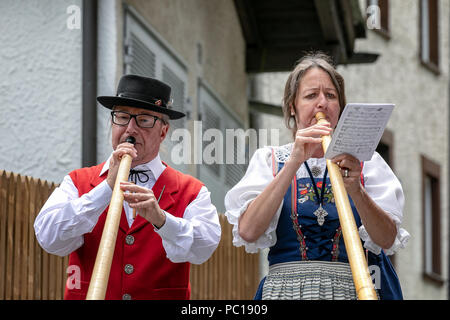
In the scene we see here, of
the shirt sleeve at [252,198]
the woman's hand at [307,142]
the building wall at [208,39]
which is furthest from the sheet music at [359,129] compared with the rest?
the building wall at [208,39]

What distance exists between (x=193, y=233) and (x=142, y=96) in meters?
0.73

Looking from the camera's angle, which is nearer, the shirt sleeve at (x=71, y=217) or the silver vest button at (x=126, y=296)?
the shirt sleeve at (x=71, y=217)

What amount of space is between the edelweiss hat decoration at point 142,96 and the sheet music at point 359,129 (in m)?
Result: 0.99

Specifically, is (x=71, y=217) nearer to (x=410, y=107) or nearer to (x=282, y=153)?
(x=282, y=153)

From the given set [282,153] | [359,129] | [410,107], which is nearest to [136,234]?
[282,153]

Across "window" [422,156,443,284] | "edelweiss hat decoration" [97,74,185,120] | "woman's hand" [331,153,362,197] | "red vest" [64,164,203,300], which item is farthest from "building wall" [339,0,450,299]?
"woman's hand" [331,153,362,197]

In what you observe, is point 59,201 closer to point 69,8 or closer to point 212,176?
point 69,8

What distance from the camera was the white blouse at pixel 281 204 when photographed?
420 cm

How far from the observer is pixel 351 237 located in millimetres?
3545

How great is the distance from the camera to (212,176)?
943 cm

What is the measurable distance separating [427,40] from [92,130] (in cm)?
1192

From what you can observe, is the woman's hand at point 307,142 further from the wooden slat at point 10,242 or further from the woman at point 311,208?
the wooden slat at point 10,242

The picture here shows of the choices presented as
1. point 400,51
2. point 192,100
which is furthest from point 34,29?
point 400,51

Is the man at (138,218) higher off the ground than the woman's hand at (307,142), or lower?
lower
